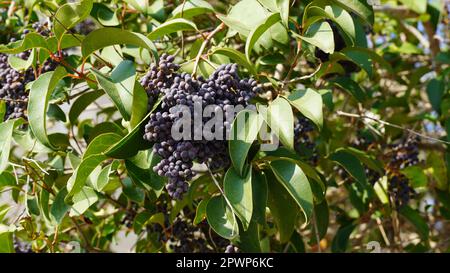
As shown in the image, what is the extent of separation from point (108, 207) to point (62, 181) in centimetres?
81

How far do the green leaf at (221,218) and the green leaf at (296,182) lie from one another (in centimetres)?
11

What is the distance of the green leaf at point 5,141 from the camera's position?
1.37m

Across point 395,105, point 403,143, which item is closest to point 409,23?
point 395,105

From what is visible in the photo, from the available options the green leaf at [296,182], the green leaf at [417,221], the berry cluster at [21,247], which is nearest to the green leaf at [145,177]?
the green leaf at [296,182]

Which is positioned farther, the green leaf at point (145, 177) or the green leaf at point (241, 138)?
the green leaf at point (145, 177)

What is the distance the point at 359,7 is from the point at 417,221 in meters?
0.78

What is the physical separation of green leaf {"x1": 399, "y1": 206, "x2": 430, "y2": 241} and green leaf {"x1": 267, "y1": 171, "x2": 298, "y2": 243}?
66 centimetres

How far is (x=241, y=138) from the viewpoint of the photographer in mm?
1233

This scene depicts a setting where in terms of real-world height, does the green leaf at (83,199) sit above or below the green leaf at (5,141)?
below

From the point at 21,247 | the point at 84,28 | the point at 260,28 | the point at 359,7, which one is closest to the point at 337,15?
the point at 359,7

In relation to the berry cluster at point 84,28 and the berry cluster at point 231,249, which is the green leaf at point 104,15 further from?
the berry cluster at point 231,249

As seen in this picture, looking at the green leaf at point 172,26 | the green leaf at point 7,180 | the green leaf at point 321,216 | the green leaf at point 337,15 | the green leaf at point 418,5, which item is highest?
the green leaf at point 337,15

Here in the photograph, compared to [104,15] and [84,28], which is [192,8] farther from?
[84,28]

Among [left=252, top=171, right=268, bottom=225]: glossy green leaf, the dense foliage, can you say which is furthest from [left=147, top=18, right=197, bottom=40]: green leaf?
[left=252, top=171, right=268, bottom=225]: glossy green leaf
